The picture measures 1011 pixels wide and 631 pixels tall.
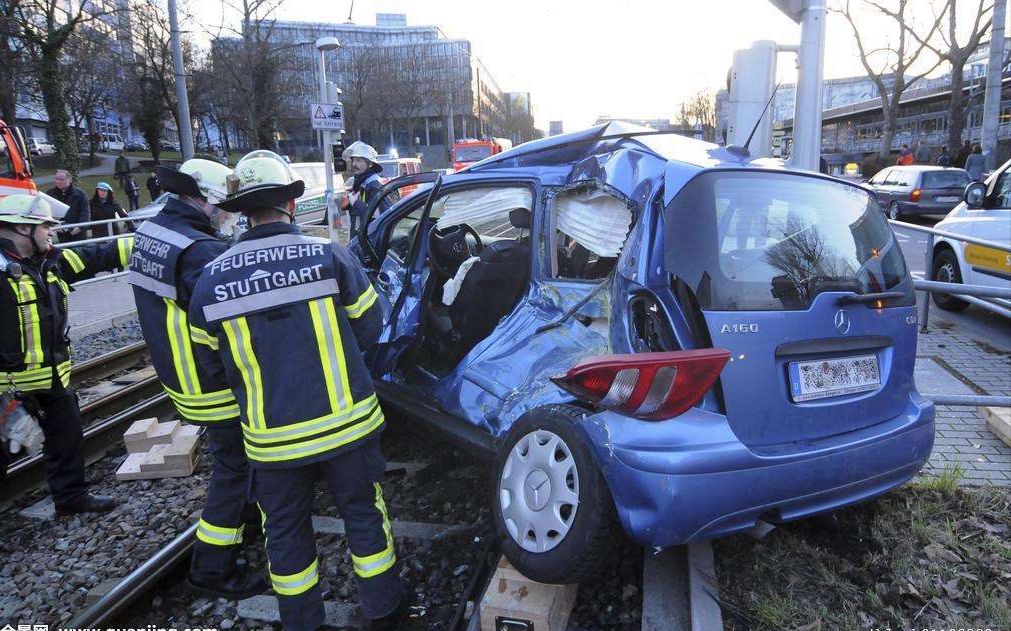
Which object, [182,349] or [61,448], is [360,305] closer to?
[182,349]

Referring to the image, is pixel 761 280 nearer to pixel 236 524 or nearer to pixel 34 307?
pixel 236 524

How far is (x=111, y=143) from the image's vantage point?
6088 centimetres

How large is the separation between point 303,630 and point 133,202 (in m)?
24.8

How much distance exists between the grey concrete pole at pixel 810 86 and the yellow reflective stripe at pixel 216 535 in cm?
467

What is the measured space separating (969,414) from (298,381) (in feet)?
14.6

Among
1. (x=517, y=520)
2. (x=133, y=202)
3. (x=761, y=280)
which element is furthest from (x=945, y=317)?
(x=133, y=202)

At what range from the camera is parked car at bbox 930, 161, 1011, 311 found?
663 centimetres

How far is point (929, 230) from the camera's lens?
20.4 feet

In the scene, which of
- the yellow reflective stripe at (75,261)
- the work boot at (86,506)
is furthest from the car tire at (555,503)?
the yellow reflective stripe at (75,261)

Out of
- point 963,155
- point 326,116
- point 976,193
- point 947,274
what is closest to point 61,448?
point 976,193

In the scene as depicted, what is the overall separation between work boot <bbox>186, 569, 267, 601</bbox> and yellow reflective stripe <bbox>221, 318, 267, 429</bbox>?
1011 millimetres

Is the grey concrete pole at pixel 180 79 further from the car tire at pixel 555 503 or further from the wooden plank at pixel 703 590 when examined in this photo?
the wooden plank at pixel 703 590

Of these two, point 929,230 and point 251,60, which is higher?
point 251,60

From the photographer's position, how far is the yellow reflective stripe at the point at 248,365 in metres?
2.45
